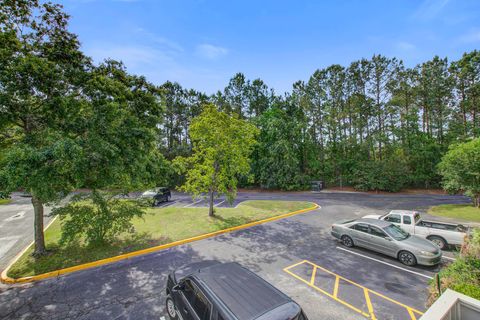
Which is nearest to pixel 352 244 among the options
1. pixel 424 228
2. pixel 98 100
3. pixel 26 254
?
pixel 424 228

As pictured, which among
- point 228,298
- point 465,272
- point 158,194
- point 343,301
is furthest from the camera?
point 158,194

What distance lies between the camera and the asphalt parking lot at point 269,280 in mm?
5508

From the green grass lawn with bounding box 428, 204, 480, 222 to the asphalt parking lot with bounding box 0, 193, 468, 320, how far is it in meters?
8.64

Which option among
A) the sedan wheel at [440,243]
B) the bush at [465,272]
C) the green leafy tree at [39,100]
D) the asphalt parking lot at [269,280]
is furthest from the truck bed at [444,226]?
the green leafy tree at [39,100]

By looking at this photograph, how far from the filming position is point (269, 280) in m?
6.84

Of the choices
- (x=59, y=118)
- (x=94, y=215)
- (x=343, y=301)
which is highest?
(x=59, y=118)

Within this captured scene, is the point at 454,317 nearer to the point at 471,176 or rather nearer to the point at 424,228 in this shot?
the point at 424,228

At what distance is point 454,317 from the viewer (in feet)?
11.2

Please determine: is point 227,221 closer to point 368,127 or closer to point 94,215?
point 94,215

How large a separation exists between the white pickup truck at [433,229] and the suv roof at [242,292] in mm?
9136

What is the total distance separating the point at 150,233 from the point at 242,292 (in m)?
8.81

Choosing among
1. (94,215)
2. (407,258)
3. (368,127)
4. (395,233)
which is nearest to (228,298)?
(407,258)

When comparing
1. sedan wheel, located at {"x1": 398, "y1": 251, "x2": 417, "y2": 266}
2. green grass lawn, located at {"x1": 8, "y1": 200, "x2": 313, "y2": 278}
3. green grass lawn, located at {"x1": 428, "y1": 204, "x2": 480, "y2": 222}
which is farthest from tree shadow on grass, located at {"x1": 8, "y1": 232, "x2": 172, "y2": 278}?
green grass lawn, located at {"x1": 428, "y1": 204, "x2": 480, "y2": 222}

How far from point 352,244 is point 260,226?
4.99 meters
